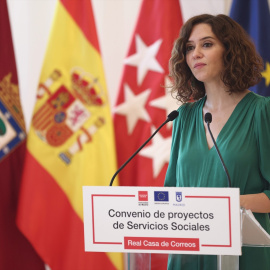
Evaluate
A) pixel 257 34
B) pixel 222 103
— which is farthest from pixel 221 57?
pixel 257 34

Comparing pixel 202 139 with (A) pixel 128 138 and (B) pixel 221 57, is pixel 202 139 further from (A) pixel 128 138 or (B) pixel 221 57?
(A) pixel 128 138

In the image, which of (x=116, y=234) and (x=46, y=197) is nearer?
(x=116, y=234)

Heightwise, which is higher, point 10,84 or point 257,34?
point 257,34

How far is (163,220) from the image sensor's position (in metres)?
1.09

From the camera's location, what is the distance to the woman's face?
157 cm

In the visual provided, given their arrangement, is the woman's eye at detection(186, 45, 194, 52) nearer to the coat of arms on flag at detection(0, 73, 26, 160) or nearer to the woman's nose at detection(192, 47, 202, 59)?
the woman's nose at detection(192, 47, 202, 59)

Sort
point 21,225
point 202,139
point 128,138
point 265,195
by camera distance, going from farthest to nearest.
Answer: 1. point 128,138
2. point 21,225
3. point 202,139
4. point 265,195

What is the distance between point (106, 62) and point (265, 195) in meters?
2.01

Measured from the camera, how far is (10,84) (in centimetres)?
256

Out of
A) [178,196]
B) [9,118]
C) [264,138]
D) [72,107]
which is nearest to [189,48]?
[264,138]

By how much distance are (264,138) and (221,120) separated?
0.65ft

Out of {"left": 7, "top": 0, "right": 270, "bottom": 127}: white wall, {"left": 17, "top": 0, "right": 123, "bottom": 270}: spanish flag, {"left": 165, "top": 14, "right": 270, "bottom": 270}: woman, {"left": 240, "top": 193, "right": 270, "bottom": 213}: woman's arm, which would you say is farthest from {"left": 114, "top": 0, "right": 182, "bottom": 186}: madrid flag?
{"left": 240, "top": 193, "right": 270, "bottom": 213}: woman's arm

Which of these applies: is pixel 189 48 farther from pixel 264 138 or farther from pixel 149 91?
pixel 149 91

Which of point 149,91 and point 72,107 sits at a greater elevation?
point 149,91
